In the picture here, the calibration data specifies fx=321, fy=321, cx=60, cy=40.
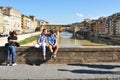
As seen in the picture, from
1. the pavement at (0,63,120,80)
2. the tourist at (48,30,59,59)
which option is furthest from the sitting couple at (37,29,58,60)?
the pavement at (0,63,120,80)

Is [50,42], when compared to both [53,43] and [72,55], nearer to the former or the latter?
[53,43]

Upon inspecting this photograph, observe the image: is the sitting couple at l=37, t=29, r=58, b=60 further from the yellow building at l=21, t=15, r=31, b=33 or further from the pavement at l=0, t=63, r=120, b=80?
the yellow building at l=21, t=15, r=31, b=33

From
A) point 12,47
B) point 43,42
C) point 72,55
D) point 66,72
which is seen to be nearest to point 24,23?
point 72,55

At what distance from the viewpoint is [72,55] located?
12891mm

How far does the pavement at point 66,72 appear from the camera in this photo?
957 cm

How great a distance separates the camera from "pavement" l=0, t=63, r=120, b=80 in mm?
9570

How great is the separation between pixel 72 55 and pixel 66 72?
2.47m

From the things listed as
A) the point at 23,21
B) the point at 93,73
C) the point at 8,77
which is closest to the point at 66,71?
the point at 93,73

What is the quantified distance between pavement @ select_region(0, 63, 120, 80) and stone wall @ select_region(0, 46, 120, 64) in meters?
0.54

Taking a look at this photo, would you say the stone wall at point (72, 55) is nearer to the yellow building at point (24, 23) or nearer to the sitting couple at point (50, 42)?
the sitting couple at point (50, 42)

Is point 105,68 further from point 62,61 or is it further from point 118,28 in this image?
point 118,28

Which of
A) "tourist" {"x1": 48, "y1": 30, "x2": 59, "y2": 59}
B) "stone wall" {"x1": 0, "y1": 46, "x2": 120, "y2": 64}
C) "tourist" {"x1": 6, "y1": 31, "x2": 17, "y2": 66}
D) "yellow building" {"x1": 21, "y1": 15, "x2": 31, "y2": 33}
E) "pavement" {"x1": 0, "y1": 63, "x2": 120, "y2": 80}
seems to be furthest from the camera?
"yellow building" {"x1": 21, "y1": 15, "x2": 31, "y2": 33}

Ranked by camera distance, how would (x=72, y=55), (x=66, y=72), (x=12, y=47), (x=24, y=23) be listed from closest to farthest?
1. (x=66, y=72)
2. (x=12, y=47)
3. (x=72, y=55)
4. (x=24, y=23)

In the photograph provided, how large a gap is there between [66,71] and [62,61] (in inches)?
82.9
